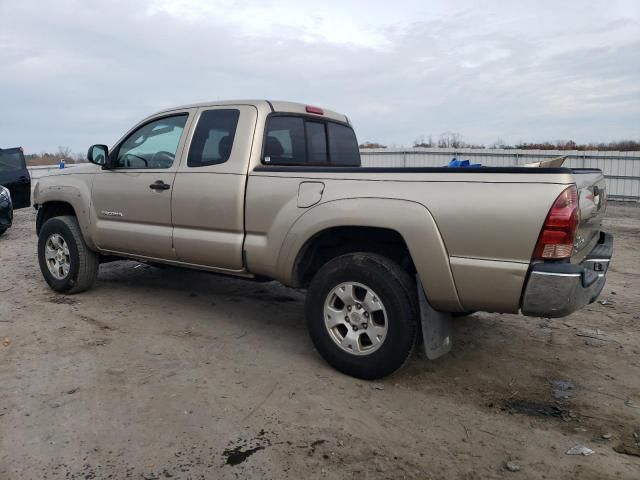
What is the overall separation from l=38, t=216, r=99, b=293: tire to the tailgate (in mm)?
4599

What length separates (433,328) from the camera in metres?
3.47

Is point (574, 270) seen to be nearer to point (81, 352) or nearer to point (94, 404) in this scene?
point (94, 404)

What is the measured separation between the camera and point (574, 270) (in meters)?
2.87

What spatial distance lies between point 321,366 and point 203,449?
4.22 feet

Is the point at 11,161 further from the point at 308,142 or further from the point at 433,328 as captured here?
the point at 433,328

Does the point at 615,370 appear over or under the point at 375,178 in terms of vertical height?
under

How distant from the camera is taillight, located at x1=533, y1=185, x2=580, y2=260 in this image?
2822mm

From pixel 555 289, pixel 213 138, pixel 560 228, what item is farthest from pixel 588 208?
pixel 213 138

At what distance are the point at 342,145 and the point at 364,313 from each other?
2.22 meters

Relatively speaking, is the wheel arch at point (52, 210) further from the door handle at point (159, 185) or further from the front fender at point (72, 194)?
the door handle at point (159, 185)

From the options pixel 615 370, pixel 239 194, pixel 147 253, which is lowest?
pixel 615 370

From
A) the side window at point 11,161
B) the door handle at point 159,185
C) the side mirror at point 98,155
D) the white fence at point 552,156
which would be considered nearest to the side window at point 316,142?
the door handle at point 159,185

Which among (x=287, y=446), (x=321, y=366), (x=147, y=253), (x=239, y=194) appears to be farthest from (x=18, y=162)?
(x=287, y=446)

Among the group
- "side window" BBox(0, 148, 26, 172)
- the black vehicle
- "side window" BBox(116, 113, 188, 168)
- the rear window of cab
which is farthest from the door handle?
"side window" BBox(0, 148, 26, 172)
